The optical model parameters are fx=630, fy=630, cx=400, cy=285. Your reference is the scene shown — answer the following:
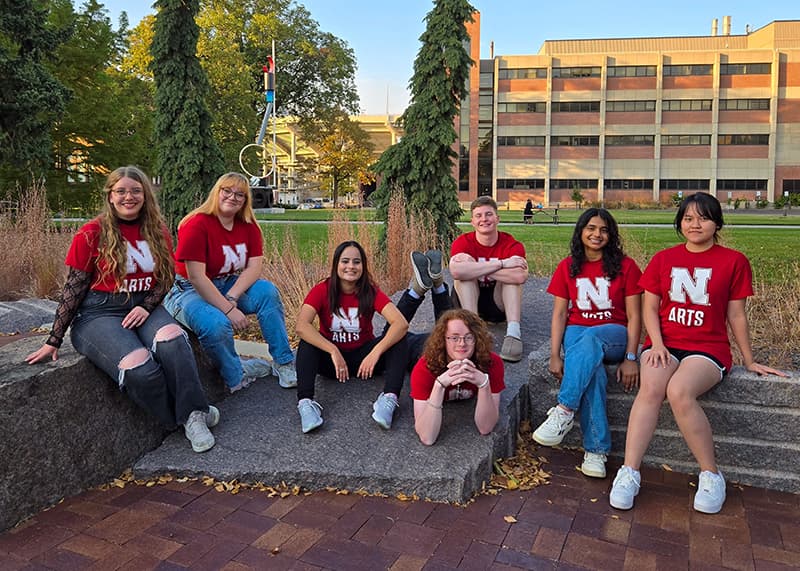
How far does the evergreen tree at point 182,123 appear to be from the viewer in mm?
13336

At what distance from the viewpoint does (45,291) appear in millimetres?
7074

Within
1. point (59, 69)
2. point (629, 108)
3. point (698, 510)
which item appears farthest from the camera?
point (629, 108)

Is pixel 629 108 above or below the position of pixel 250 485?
above

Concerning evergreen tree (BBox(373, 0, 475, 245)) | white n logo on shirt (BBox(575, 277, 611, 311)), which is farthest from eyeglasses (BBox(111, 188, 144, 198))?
evergreen tree (BBox(373, 0, 475, 245))

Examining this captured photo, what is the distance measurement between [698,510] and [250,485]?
6.55 ft

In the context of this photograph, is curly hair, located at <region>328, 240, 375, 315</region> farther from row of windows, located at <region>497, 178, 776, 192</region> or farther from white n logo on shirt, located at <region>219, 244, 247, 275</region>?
row of windows, located at <region>497, 178, 776, 192</region>

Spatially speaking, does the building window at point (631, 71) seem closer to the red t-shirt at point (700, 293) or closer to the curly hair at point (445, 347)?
the red t-shirt at point (700, 293)

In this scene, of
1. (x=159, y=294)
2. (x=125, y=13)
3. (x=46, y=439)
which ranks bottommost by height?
(x=46, y=439)

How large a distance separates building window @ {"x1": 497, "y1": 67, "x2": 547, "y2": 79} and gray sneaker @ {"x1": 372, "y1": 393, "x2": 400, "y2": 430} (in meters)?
56.2

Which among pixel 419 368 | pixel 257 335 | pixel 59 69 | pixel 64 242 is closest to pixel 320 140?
pixel 59 69

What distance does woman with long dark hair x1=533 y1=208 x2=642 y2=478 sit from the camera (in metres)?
3.09

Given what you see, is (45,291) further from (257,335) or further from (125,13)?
(125,13)

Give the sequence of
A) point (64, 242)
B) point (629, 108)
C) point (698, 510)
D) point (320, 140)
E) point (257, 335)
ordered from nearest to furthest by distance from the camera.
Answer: point (698, 510)
point (257, 335)
point (64, 242)
point (320, 140)
point (629, 108)

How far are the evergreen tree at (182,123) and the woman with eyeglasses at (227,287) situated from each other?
10019mm
